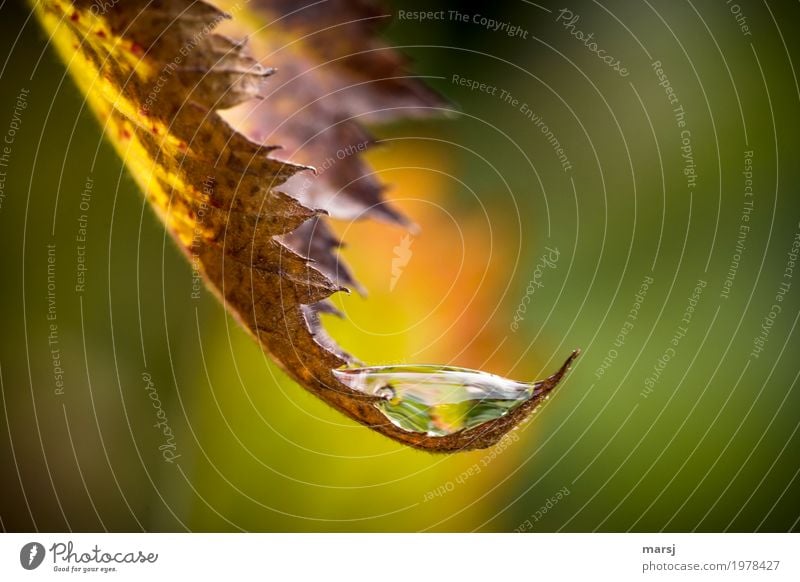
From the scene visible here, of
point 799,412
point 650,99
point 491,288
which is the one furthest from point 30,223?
point 799,412

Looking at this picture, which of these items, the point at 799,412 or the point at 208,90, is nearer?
the point at 208,90
